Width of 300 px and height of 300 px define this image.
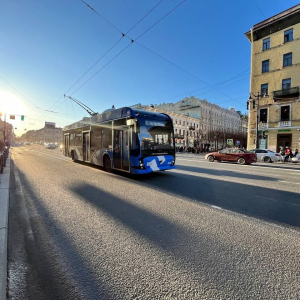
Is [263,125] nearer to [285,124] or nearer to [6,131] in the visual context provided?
[285,124]

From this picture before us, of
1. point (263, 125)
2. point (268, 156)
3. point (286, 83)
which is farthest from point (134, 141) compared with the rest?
point (286, 83)

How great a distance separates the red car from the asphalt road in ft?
37.7

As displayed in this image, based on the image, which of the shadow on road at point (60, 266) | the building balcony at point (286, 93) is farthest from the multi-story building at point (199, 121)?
the shadow on road at point (60, 266)

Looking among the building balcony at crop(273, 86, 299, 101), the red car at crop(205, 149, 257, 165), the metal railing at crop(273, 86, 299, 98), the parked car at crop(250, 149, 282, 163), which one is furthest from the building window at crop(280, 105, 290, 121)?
the red car at crop(205, 149, 257, 165)

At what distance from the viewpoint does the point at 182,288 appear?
2.18 m

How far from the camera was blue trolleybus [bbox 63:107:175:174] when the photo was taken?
841 cm

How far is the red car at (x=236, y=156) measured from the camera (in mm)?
16609

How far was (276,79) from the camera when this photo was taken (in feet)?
92.6

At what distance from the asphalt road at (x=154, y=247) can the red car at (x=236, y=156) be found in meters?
11.5

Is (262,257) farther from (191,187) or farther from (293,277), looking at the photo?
(191,187)

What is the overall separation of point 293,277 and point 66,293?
2.67m

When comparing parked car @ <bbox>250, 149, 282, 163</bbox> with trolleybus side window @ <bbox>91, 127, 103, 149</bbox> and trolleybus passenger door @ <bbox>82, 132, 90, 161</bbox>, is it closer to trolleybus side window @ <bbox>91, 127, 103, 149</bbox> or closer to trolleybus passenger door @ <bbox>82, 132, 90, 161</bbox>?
trolleybus side window @ <bbox>91, 127, 103, 149</bbox>

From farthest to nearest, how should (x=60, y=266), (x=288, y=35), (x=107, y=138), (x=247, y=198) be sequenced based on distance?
(x=288, y=35)
(x=107, y=138)
(x=247, y=198)
(x=60, y=266)

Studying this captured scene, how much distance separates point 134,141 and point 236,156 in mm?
12133
